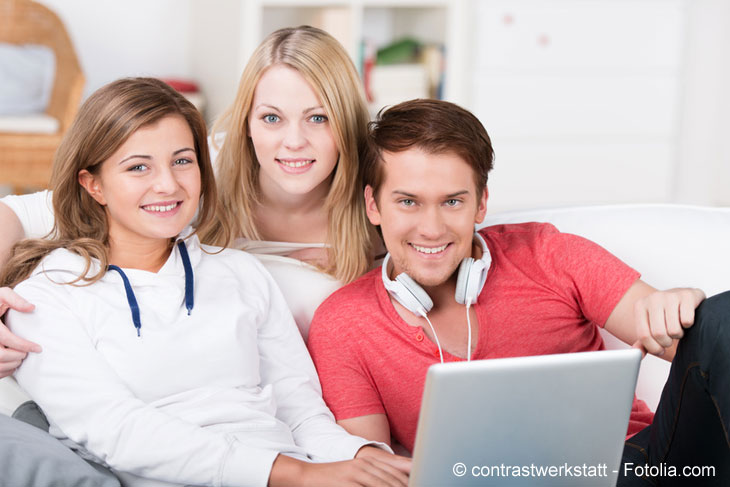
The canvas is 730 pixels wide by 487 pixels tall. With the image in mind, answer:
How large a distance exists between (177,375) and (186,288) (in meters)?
0.15

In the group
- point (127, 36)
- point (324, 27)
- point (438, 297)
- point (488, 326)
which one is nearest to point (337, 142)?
point (438, 297)

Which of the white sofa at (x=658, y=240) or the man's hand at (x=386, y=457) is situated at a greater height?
the white sofa at (x=658, y=240)

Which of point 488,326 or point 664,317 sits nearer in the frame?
point 664,317

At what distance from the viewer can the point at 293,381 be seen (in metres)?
1.51

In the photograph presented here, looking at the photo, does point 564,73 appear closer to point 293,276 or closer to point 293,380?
point 293,276

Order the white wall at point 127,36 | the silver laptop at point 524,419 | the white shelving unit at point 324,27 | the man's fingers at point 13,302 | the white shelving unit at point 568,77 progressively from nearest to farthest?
the silver laptop at point 524,419 < the man's fingers at point 13,302 < the white shelving unit at point 324,27 < the white shelving unit at point 568,77 < the white wall at point 127,36

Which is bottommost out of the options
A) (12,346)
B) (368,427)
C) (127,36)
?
(368,427)

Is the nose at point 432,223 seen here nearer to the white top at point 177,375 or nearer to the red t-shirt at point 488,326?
the red t-shirt at point 488,326

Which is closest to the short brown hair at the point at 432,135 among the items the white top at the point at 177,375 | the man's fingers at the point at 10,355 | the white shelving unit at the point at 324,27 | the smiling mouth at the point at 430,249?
the smiling mouth at the point at 430,249

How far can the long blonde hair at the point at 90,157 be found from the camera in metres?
1.40

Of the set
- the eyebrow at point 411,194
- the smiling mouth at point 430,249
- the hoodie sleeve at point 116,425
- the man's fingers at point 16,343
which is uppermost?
the eyebrow at point 411,194

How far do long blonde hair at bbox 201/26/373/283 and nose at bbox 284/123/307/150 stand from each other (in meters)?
0.07

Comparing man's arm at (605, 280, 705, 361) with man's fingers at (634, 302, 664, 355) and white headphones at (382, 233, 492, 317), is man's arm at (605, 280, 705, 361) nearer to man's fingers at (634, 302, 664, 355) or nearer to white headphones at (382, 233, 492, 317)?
man's fingers at (634, 302, 664, 355)

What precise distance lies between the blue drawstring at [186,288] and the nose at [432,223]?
0.41 m
